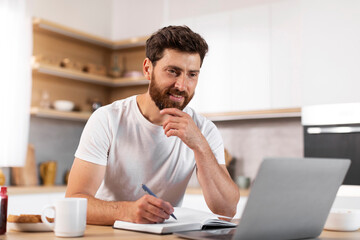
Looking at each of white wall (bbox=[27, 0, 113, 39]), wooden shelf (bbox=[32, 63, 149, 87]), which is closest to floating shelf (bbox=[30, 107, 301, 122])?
wooden shelf (bbox=[32, 63, 149, 87])

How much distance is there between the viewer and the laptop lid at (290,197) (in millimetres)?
1043

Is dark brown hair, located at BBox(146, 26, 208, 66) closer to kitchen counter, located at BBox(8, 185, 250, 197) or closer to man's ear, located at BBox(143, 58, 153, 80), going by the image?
man's ear, located at BBox(143, 58, 153, 80)

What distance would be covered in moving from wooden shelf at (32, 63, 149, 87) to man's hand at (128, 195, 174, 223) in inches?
111

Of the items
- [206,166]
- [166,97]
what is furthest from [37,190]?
[206,166]

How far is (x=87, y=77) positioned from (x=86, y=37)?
0.40m

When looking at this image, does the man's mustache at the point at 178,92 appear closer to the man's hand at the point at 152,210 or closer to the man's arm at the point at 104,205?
the man's arm at the point at 104,205

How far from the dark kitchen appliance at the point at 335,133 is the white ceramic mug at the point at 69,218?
2.54m

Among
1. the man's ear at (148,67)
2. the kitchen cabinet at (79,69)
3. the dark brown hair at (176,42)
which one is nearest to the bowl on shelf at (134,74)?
the kitchen cabinet at (79,69)

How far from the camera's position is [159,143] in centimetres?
201

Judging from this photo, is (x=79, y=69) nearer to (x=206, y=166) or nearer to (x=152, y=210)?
(x=206, y=166)

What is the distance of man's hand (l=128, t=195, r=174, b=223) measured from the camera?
4.40 feet

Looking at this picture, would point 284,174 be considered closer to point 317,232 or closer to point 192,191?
point 317,232

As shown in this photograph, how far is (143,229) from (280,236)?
38 cm

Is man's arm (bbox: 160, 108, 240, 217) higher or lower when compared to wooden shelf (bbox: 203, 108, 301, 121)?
lower
